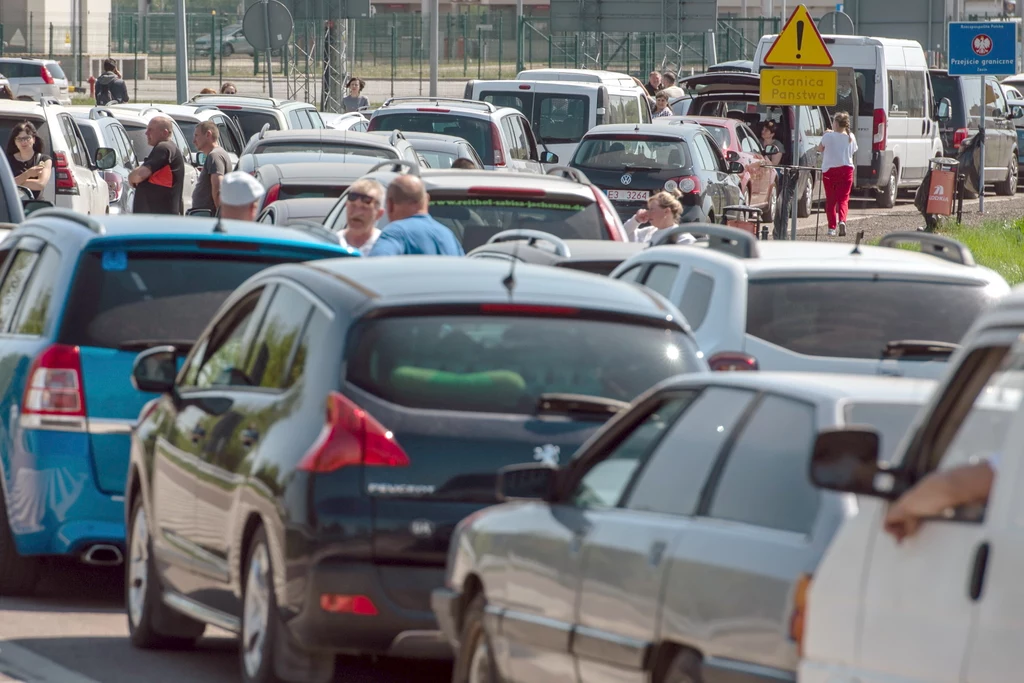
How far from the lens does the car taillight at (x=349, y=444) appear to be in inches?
258

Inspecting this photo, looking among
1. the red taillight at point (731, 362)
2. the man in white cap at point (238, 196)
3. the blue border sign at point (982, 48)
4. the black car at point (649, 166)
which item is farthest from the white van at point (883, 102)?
the red taillight at point (731, 362)

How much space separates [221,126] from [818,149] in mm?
8380

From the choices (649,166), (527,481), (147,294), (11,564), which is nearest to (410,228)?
(147,294)

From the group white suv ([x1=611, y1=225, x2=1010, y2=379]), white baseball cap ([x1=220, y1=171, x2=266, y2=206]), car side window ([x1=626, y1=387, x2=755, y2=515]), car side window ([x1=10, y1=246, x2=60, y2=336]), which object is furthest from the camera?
white baseball cap ([x1=220, y1=171, x2=266, y2=206])

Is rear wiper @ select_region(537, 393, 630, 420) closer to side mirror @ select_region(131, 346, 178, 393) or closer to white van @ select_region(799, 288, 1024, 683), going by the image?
side mirror @ select_region(131, 346, 178, 393)

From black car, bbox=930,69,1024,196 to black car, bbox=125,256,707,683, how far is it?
113 ft

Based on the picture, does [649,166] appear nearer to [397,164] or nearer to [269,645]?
[397,164]

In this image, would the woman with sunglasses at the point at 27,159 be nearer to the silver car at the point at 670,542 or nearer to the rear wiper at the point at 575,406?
the rear wiper at the point at 575,406

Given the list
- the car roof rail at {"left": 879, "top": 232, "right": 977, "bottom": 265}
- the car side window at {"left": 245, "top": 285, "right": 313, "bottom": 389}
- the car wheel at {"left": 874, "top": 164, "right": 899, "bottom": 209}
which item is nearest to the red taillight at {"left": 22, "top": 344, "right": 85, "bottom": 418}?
the car side window at {"left": 245, "top": 285, "right": 313, "bottom": 389}

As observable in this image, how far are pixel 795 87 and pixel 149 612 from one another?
14.1 m

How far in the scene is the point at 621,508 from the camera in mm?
5613

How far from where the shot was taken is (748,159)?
3086 cm

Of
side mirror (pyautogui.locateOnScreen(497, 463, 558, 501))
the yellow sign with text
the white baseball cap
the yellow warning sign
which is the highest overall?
the yellow warning sign

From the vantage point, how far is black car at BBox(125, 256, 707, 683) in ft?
21.5
